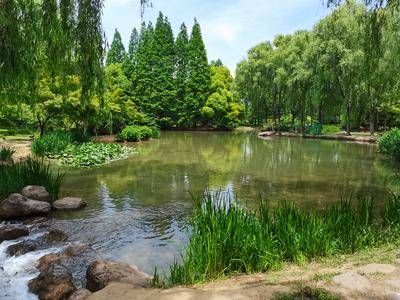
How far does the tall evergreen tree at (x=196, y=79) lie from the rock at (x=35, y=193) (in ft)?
130

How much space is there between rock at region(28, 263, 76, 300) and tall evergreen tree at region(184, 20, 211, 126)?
144ft

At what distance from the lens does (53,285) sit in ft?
15.6

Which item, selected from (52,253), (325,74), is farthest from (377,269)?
(325,74)

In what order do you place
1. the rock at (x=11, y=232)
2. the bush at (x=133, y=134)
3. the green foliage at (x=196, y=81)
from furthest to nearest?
the green foliage at (x=196, y=81)
the bush at (x=133, y=134)
the rock at (x=11, y=232)

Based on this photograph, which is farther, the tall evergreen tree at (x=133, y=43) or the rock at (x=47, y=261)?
the tall evergreen tree at (x=133, y=43)

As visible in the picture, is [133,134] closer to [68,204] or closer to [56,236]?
[68,204]

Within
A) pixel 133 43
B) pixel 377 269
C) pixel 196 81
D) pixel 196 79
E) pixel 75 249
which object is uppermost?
pixel 133 43

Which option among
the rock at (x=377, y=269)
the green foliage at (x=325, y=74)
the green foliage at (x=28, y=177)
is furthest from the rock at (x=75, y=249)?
the green foliage at (x=325, y=74)

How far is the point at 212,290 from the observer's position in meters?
4.08

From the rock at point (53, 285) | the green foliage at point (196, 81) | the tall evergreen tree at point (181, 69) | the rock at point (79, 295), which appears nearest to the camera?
the rock at point (79, 295)

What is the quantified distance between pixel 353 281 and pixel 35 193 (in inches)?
285

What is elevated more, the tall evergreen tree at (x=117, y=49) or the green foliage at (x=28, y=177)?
the tall evergreen tree at (x=117, y=49)

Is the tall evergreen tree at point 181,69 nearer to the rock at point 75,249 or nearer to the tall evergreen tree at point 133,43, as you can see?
the tall evergreen tree at point 133,43

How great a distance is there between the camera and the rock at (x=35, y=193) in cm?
898
